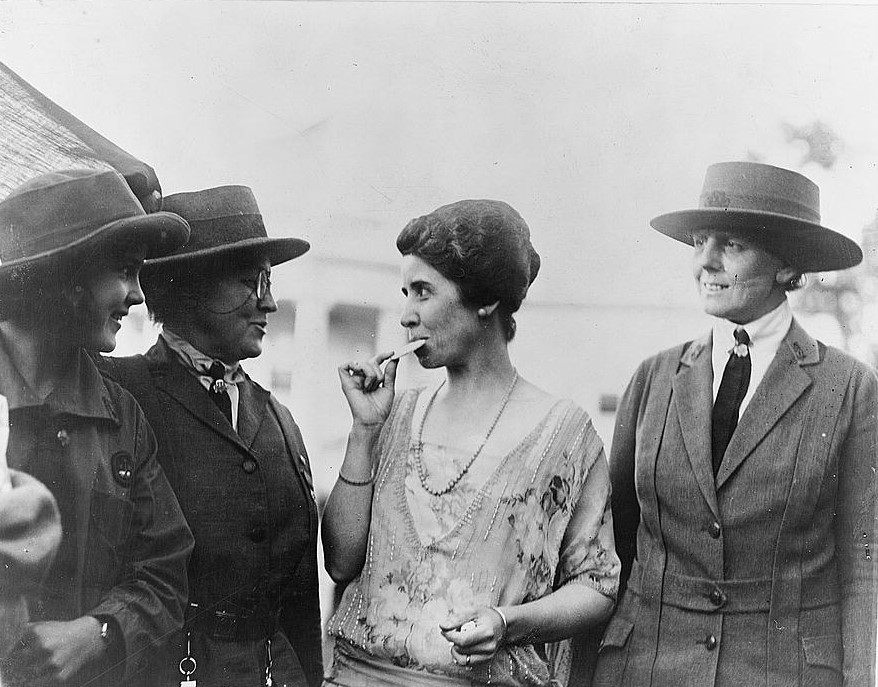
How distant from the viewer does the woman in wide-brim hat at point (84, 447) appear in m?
2.52

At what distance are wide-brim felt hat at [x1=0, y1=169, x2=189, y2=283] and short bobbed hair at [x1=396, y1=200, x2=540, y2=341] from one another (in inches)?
27.4

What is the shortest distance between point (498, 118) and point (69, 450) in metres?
1.54

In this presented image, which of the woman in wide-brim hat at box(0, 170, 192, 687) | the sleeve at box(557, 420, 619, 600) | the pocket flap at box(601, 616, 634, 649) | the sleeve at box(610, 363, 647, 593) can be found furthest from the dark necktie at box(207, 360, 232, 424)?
the pocket flap at box(601, 616, 634, 649)

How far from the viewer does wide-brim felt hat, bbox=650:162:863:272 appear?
2.65m

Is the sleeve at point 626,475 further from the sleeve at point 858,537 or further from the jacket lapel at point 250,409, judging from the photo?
the jacket lapel at point 250,409

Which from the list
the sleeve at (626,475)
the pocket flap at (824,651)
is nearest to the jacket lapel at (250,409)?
the sleeve at (626,475)

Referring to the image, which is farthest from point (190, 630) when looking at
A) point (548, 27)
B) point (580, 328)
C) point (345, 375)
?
point (548, 27)

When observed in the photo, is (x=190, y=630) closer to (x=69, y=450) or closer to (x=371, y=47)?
(x=69, y=450)

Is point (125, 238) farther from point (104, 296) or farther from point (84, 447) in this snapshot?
point (84, 447)

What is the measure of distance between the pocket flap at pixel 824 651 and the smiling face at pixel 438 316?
47.2 inches

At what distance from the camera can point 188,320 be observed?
2.64m

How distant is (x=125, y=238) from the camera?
2559mm

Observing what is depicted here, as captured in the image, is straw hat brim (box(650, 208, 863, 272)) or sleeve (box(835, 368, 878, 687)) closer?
sleeve (box(835, 368, 878, 687))

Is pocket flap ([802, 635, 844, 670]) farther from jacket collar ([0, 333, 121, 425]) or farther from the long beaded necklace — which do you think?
jacket collar ([0, 333, 121, 425])
